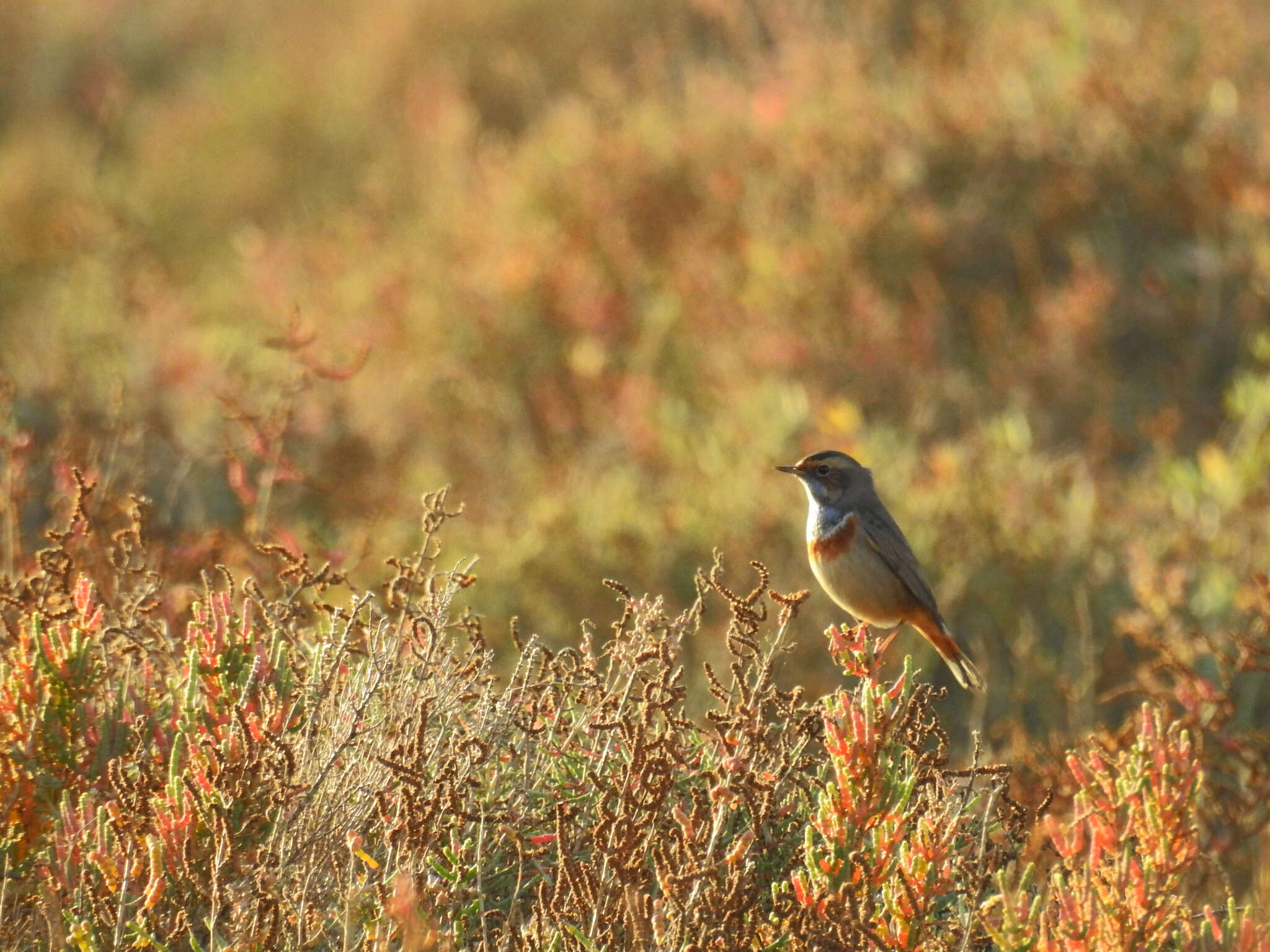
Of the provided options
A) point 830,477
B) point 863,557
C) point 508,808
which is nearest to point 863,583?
point 863,557

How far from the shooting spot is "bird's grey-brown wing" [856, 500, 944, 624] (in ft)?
17.3

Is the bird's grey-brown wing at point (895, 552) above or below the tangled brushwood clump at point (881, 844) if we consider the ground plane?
below

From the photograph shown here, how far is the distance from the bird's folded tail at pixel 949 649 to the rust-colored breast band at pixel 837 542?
36 centimetres

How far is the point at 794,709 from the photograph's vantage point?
3.36m

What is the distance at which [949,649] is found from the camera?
5539 millimetres

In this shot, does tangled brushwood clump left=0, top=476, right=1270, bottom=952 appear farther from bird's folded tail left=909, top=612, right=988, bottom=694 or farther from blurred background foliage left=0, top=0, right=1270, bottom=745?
bird's folded tail left=909, top=612, right=988, bottom=694

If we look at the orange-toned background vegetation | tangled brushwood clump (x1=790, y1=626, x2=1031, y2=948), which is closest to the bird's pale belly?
the orange-toned background vegetation

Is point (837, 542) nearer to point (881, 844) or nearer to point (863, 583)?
point (863, 583)

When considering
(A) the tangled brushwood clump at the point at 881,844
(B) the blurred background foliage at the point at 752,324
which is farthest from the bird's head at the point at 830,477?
(A) the tangled brushwood clump at the point at 881,844

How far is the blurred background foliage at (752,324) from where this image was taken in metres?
7.30

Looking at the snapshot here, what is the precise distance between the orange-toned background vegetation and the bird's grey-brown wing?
20.2 inches

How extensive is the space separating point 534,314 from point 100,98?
5.98 meters

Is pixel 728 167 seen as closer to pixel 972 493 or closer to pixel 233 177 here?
pixel 972 493

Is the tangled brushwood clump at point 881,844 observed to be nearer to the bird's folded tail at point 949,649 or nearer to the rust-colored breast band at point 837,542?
the rust-colored breast band at point 837,542
